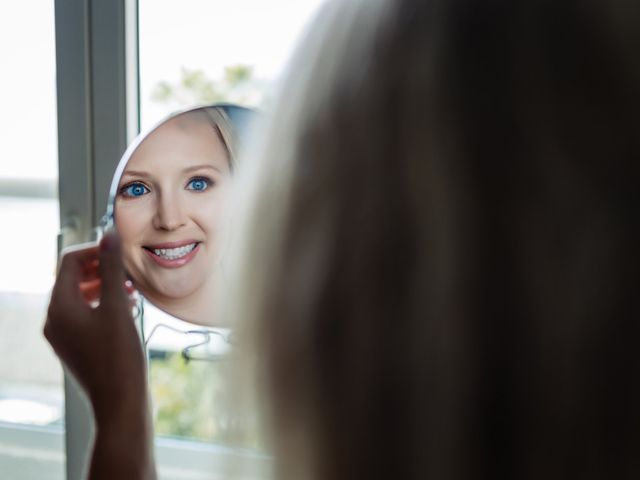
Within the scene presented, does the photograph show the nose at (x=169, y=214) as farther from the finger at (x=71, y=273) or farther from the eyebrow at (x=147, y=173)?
the finger at (x=71, y=273)

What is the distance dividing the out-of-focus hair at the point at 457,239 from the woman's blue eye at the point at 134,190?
45 centimetres

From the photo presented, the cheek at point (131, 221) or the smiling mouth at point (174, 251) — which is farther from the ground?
the cheek at point (131, 221)

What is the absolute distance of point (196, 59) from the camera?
45.7 inches

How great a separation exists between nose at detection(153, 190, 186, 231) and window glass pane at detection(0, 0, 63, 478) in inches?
19.2

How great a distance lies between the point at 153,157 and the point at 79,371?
29cm

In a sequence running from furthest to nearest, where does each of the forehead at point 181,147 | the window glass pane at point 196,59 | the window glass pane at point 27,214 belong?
the window glass pane at point 27,214
the window glass pane at point 196,59
the forehead at point 181,147

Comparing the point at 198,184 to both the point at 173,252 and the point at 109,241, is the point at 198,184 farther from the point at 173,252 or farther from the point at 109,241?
the point at 109,241

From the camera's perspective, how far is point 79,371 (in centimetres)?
62

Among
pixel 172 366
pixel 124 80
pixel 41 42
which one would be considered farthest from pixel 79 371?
pixel 41 42

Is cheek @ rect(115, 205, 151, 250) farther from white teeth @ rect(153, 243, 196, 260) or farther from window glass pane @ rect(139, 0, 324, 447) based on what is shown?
window glass pane @ rect(139, 0, 324, 447)

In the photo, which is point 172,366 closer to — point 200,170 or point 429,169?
point 200,170

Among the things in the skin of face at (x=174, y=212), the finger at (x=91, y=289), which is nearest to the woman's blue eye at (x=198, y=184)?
the skin of face at (x=174, y=212)

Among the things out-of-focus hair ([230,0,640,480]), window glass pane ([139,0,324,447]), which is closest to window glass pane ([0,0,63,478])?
window glass pane ([139,0,324,447])

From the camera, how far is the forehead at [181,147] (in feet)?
2.68
